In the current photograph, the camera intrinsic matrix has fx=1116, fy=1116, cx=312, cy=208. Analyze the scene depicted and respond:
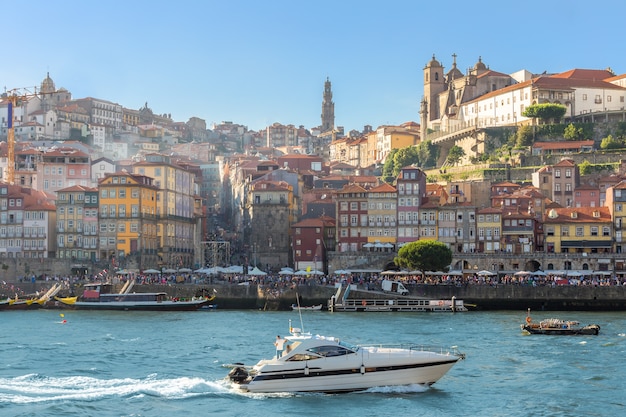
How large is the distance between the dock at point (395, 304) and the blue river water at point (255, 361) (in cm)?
700

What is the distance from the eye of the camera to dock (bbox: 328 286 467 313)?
245 ft

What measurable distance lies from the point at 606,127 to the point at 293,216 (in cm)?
3869

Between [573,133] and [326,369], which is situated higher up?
[573,133]

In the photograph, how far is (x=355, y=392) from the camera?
35594 mm

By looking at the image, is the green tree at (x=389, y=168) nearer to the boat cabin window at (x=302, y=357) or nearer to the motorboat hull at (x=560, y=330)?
the motorboat hull at (x=560, y=330)

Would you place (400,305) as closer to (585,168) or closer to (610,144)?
(585,168)

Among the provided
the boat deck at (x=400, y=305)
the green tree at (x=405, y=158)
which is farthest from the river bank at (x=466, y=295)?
the green tree at (x=405, y=158)

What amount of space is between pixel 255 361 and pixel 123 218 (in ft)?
172

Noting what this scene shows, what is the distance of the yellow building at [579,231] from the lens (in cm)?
9125

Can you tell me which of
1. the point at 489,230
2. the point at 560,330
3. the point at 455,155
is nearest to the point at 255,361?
the point at 560,330

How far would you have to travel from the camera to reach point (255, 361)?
44125mm

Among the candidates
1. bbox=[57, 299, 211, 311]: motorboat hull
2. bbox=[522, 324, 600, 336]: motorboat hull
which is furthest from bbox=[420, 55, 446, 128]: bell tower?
bbox=[522, 324, 600, 336]: motorboat hull

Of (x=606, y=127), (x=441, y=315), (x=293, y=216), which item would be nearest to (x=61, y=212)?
(x=293, y=216)

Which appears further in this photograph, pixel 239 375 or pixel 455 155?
pixel 455 155
